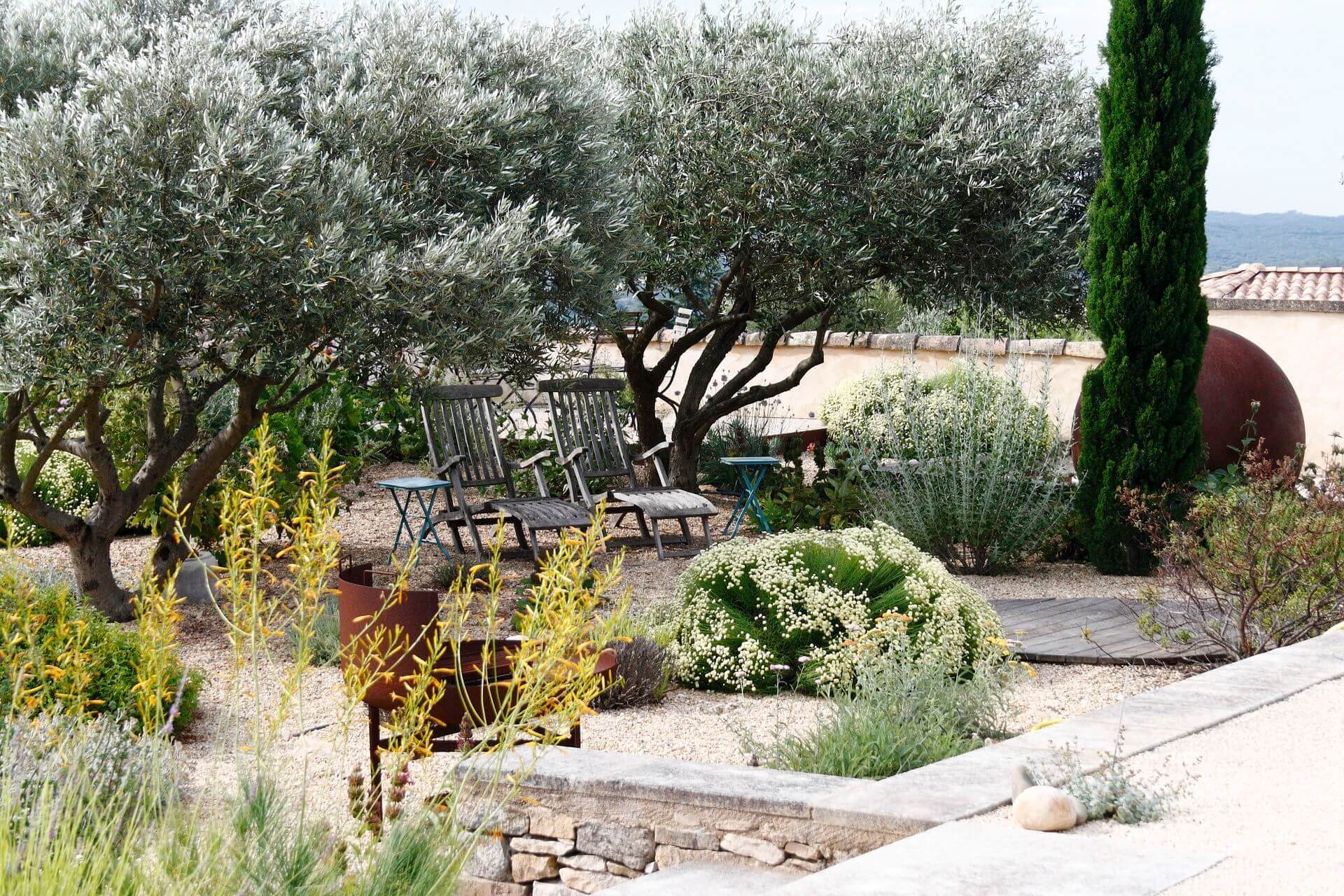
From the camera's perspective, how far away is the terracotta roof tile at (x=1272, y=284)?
16422 millimetres

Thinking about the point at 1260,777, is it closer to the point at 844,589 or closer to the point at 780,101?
the point at 844,589

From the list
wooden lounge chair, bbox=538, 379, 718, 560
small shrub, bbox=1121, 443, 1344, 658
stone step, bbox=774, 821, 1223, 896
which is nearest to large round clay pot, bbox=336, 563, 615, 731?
stone step, bbox=774, 821, 1223, 896

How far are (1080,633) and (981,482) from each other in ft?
5.80

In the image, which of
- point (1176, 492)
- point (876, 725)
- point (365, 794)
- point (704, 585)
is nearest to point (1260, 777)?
point (876, 725)

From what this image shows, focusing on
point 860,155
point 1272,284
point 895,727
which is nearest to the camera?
point 895,727

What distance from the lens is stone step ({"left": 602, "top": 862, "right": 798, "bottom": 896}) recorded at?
320cm

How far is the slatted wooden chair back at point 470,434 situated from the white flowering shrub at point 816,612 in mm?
2658

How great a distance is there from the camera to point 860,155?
8594 millimetres

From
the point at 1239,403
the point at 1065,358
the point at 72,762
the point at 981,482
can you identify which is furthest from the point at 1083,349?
the point at 72,762

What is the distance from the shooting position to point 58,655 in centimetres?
285

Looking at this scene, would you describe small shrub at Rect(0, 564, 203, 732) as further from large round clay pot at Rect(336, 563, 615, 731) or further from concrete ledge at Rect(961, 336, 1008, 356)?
concrete ledge at Rect(961, 336, 1008, 356)

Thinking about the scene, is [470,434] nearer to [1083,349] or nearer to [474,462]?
[474,462]

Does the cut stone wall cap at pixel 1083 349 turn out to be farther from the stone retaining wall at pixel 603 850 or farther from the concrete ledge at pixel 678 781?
the stone retaining wall at pixel 603 850

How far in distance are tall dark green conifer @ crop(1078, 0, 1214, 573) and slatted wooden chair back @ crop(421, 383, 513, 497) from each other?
148 inches
